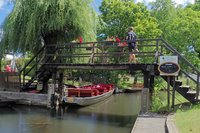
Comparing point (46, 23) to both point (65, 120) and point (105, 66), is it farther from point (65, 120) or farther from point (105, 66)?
point (65, 120)

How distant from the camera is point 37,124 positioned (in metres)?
13.7

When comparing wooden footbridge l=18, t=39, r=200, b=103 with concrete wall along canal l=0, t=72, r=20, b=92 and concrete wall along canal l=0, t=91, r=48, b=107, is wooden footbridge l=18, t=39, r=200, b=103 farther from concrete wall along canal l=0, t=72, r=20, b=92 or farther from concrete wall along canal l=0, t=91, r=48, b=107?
concrete wall along canal l=0, t=91, r=48, b=107

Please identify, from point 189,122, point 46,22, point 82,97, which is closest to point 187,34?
point 82,97

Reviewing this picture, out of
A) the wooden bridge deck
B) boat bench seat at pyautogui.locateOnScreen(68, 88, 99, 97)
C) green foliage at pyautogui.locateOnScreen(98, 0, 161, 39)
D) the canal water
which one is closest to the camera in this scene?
the canal water

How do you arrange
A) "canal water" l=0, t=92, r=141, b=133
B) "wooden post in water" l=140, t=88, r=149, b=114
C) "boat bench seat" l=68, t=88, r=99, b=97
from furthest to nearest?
"boat bench seat" l=68, t=88, r=99, b=97, "wooden post in water" l=140, t=88, r=149, b=114, "canal water" l=0, t=92, r=141, b=133

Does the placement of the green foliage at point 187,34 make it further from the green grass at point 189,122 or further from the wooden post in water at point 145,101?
the green grass at point 189,122

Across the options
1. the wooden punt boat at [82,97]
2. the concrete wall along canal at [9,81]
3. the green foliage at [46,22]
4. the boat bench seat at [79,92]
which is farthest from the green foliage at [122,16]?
the concrete wall along canal at [9,81]

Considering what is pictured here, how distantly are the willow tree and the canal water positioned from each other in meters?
3.60

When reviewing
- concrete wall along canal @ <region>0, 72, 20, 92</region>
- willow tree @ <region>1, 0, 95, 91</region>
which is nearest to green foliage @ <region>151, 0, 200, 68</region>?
willow tree @ <region>1, 0, 95, 91</region>

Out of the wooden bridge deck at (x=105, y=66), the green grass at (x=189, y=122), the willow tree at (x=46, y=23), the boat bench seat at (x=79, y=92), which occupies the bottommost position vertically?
the green grass at (x=189, y=122)

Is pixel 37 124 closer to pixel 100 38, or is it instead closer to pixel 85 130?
pixel 85 130

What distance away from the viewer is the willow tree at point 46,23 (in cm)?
1777

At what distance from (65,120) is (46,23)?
5764 mm

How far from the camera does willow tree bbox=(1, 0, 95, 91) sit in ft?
58.3
